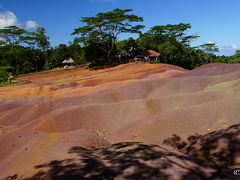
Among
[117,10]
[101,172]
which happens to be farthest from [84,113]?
[117,10]

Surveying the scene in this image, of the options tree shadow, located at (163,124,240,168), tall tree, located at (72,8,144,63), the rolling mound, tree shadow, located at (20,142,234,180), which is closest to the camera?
tree shadow, located at (20,142,234,180)

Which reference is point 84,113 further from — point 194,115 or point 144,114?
point 194,115

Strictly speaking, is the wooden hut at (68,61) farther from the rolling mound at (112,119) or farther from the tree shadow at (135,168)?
the tree shadow at (135,168)

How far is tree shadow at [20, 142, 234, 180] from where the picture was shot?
13.4 feet

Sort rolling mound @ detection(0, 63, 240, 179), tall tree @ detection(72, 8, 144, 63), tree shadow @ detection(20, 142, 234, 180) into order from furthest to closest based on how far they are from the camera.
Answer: tall tree @ detection(72, 8, 144, 63) → rolling mound @ detection(0, 63, 240, 179) → tree shadow @ detection(20, 142, 234, 180)

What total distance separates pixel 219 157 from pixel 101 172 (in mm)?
3386

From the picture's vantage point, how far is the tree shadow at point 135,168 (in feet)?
13.4

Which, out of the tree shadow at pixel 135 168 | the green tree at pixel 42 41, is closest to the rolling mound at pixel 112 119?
the tree shadow at pixel 135 168

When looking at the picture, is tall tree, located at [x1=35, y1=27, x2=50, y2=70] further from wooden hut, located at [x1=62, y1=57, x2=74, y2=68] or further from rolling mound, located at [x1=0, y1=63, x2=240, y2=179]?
rolling mound, located at [x1=0, y1=63, x2=240, y2=179]

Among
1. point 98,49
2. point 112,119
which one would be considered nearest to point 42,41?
point 98,49

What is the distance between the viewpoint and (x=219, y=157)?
5.48 metres

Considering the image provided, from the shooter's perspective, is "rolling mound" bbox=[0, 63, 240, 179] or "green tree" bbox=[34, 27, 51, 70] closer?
"rolling mound" bbox=[0, 63, 240, 179]

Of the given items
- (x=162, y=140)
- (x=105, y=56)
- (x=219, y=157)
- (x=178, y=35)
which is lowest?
(x=162, y=140)

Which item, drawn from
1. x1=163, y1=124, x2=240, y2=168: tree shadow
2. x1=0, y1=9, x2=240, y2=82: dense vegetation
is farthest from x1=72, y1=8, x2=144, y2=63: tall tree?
x1=163, y1=124, x2=240, y2=168: tree shadow
